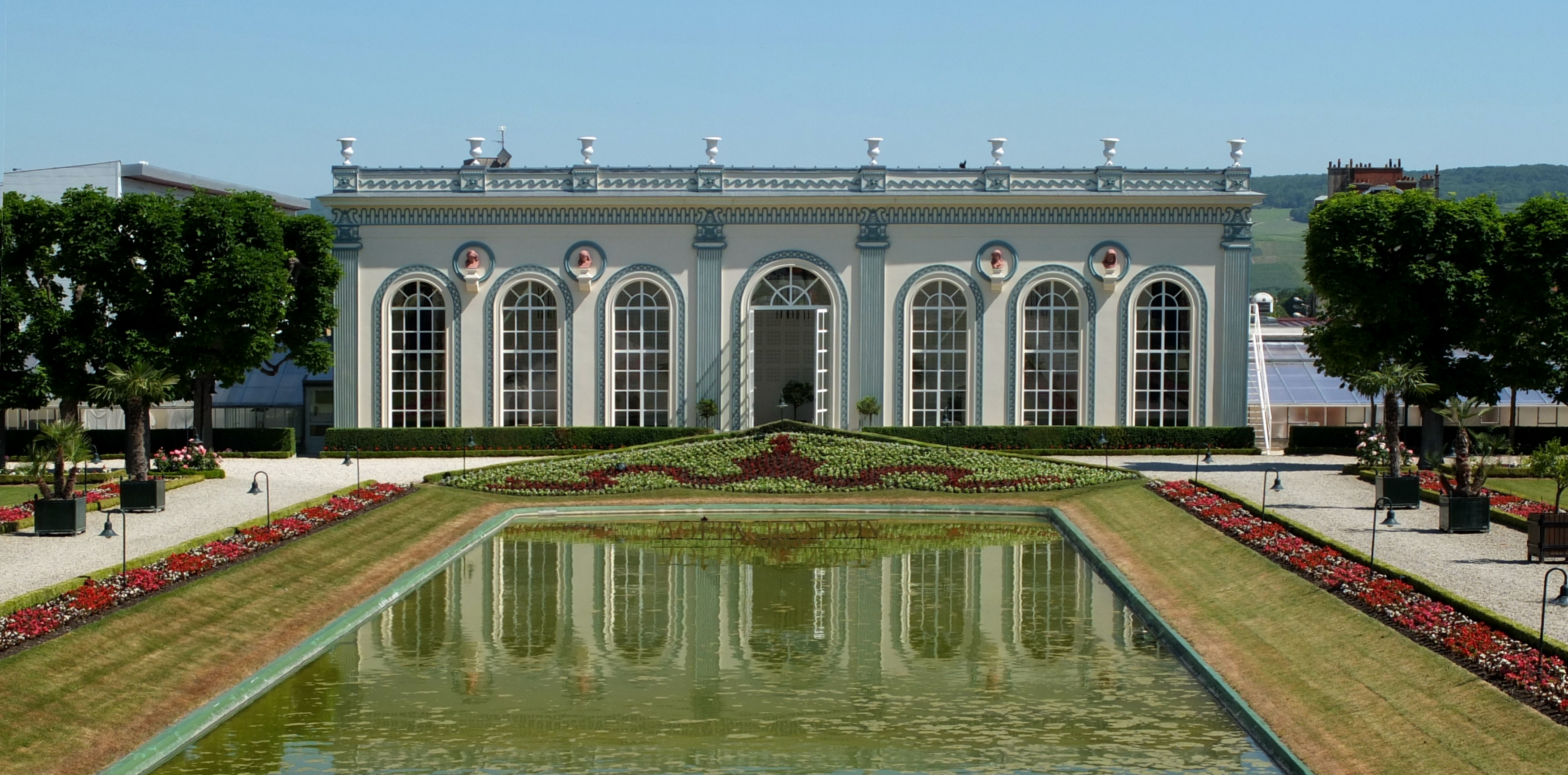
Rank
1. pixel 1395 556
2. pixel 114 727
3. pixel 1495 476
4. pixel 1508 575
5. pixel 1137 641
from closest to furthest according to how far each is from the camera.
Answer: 1. pixel 114 727
2. pixel 1137 641
3. pixel 1508 575
4. pixel 1395 556
5. pixel 1495 476

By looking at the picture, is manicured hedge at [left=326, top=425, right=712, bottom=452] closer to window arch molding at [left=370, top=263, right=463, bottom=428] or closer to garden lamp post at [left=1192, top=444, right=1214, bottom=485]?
window arch molding at [left=370, top=263, right=463, bottom=428]

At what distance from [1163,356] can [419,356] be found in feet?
73.3

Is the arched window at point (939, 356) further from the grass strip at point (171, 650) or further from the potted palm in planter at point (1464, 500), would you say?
the grass strip at point (171, 650)

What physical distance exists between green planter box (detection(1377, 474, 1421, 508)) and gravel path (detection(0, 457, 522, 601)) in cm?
2203

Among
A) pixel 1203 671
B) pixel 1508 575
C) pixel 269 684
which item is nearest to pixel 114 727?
pixel 269 684

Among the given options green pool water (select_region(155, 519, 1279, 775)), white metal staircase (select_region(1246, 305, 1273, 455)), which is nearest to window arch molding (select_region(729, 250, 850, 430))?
white metal staircase (select_region(1246, 305, 1273, 455))

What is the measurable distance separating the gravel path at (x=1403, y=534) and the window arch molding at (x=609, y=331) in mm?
13125

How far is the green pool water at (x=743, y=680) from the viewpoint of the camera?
53.8ft

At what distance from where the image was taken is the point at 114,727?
16.5m

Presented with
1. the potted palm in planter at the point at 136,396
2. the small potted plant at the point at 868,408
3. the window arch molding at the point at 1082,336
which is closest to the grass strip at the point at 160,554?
the potted palm in planter at the point at 136,396

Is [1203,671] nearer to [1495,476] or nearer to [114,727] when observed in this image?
[114,727]

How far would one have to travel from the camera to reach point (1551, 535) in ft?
81.2

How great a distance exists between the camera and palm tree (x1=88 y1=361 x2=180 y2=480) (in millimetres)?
34906

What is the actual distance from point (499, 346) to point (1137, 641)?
29728 millimetres
